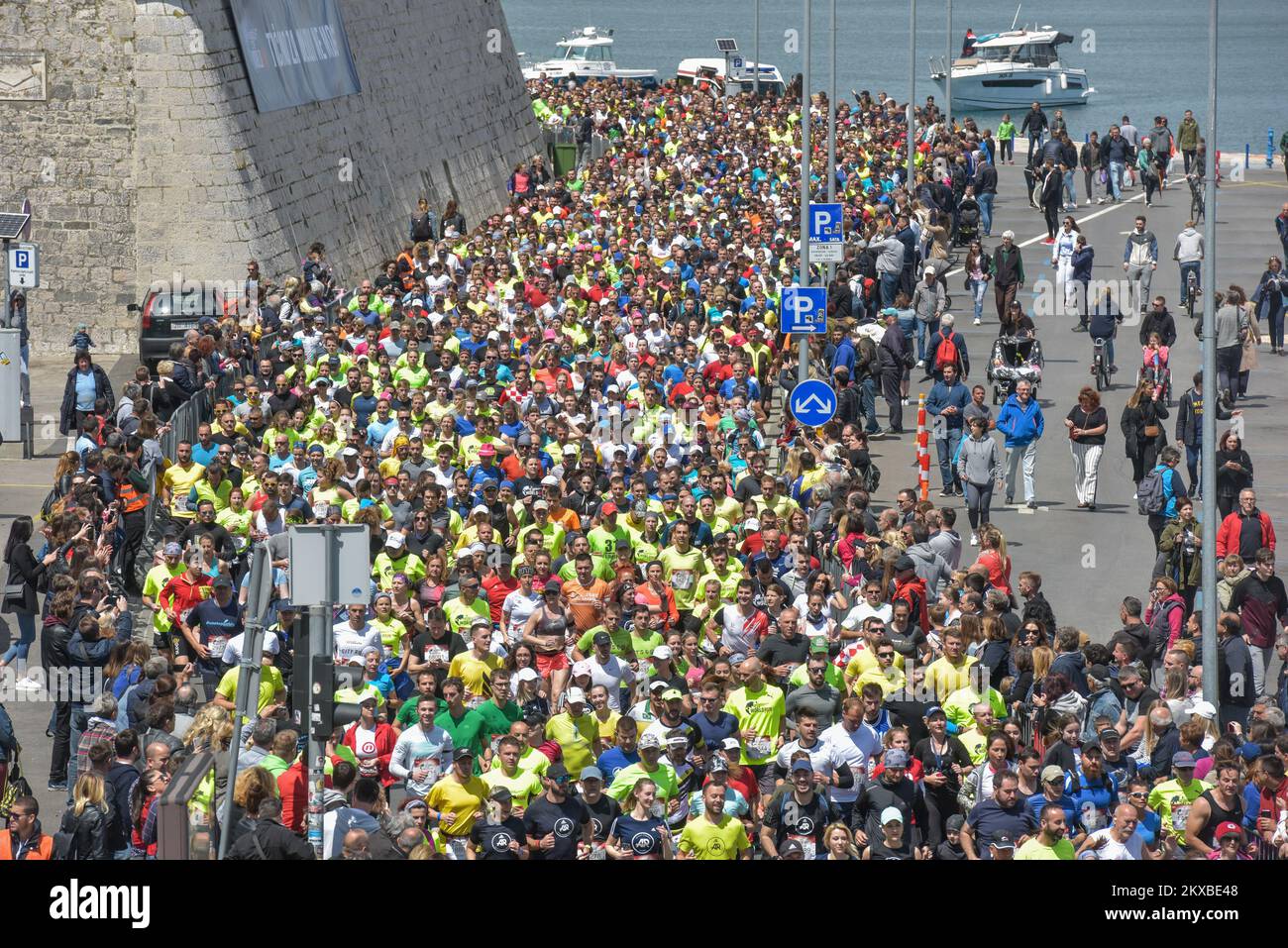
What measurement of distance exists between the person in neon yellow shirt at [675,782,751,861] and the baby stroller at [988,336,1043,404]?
12822mm

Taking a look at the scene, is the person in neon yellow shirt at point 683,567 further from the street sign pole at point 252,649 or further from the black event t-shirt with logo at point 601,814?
the street sign pole at point 252,649

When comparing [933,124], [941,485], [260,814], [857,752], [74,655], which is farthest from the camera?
[933,124]

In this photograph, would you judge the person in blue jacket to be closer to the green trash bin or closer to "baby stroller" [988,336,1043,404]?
"baby stroller" [988,336,1043,404]

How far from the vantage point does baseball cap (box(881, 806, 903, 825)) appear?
10375 mm

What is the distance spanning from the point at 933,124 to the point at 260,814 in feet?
124

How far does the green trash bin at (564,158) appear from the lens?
169 ft

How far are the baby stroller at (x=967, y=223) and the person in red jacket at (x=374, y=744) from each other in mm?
23944

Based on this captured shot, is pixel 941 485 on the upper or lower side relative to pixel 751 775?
upper

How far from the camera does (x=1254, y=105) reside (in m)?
117

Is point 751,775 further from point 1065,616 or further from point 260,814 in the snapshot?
Result: point 1065,616

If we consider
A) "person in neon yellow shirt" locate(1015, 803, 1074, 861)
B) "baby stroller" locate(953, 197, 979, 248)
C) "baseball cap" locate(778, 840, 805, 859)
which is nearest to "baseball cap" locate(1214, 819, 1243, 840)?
"person in neon yellow shirt" locate(1015, 803, 1074, 861)

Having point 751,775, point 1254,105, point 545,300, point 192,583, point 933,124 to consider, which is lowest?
point 751,775
